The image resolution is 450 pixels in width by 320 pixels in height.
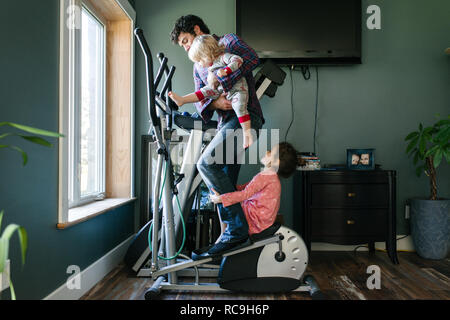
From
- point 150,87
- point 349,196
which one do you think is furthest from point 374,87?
point 150,87

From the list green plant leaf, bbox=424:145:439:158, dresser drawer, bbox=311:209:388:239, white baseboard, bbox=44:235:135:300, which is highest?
green plant leaf, bbox=424:145:439:158

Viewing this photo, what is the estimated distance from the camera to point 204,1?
2762 mm

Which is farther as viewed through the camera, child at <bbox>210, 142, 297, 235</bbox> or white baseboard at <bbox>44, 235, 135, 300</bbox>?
child at <bbox>210, 142, 297, 235</bbox>

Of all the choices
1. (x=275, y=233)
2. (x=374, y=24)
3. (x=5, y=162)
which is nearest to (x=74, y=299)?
(x=5, y=162)

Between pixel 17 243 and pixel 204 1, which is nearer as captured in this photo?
pixel 17 243

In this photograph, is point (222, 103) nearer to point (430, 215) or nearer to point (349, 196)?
point (349, 196)

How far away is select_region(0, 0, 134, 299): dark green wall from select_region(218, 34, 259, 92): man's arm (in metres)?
0.83

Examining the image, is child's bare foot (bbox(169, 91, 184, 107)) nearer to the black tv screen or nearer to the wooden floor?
the wooden floor

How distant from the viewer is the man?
1.76 metres

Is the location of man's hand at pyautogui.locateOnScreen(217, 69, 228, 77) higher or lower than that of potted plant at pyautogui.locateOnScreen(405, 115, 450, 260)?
higher

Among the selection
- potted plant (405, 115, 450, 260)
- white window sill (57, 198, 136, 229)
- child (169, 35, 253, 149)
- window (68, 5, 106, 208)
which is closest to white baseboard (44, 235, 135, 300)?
white window sill (57, 198, 136, 229)

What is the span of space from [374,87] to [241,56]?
5.12ft
